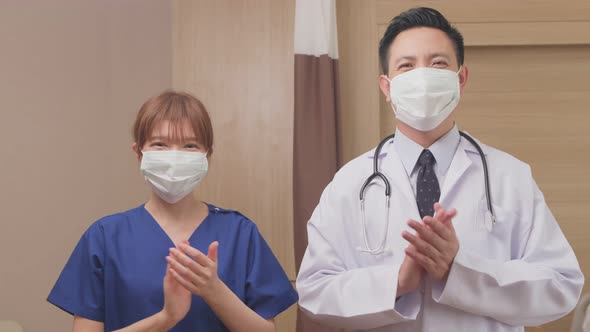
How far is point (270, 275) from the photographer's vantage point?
1740mm

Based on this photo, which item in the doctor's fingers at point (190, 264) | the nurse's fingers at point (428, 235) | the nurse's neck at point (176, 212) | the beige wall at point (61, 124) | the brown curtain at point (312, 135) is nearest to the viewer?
the nurse's fingers at point (428, 235)

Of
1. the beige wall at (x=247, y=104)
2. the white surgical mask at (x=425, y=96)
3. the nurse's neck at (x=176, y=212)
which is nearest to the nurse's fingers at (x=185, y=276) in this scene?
the nurse's neck at (x=176, y=212)

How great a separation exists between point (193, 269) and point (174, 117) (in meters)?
0.40

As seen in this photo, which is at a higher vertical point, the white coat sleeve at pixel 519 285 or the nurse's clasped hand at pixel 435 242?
the nurse's clasped hand at pixel 435 242

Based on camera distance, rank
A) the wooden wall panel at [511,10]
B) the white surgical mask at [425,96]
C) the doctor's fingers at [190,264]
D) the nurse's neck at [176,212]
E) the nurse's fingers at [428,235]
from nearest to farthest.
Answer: the nurse's fingers at [428,235] → the doctor's fingers at [190,264] → the white surgical mask at [425,96] → the nurse's neck at [176,212] → the wooden wall panel at [511,10]

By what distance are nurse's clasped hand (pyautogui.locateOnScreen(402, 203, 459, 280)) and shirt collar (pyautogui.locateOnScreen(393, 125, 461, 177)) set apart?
26 cm

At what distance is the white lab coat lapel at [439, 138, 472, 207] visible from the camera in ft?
5.27

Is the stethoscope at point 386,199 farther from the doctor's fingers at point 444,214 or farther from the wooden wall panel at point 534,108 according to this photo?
the wooden wall panel at point 534,108

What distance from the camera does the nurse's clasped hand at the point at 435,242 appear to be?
139cm

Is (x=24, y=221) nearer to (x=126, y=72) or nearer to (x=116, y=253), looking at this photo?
(x=126, y=72)

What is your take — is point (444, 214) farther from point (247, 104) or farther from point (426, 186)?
point (247, 104)

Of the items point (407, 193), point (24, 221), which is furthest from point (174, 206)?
point (24, 221)

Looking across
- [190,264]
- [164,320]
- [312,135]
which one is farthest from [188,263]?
[312,135]

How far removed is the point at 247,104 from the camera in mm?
3029
